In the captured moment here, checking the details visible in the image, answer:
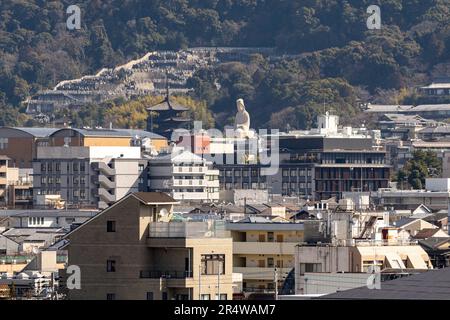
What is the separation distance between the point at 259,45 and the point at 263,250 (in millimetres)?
148334

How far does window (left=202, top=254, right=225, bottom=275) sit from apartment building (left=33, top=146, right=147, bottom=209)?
207ft

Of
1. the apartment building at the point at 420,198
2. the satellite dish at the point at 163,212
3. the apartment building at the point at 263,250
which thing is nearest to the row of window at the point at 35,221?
the apartment building at the point at 420,198

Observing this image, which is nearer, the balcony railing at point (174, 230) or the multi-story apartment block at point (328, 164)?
the balcony railing at point (174, 230)

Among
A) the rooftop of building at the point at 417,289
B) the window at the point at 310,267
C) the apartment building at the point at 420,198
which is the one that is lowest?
the window at the point at 310,267

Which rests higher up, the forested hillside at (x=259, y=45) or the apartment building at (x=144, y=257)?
the forested hillside at (x=259, y=45)

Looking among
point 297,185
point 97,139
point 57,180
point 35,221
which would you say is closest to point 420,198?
point 35,221

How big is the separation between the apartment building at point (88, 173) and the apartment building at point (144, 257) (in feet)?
209

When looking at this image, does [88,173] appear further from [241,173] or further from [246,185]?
[241,173]

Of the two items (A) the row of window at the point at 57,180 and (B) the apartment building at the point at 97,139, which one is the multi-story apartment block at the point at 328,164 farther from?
(A) the row of window at the point at 57,180

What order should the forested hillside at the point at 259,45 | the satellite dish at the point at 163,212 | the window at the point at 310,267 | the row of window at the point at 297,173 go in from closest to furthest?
1. the satellite dish at the point at 163,212
2. the window at the point at 310,267
3. the row of window at the point at 297,173
4. the forested hillside at the point at 259,45

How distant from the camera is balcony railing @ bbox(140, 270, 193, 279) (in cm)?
2564

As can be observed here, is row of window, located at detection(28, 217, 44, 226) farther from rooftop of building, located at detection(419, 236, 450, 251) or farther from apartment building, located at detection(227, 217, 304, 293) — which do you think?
apartment building, located at detection(227, 217, 304, 293)

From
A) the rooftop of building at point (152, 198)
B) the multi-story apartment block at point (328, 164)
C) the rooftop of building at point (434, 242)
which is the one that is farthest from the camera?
the multi-story apartment block at point (328, 164)

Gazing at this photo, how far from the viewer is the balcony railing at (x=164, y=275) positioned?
25.6 meters
